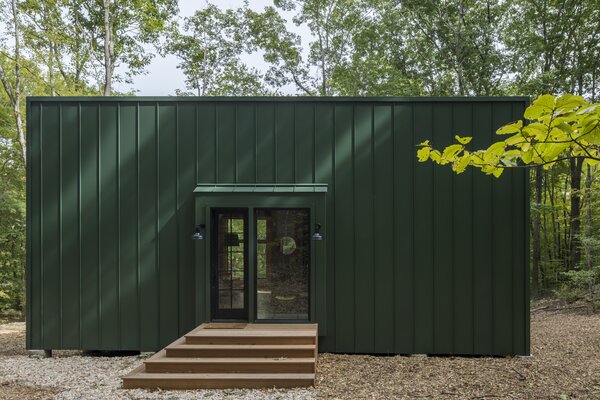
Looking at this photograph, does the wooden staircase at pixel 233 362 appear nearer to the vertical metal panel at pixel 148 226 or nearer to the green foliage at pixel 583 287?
the vertical metal panel at pixel 148 226

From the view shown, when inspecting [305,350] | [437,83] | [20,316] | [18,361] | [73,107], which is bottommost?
[20,316]

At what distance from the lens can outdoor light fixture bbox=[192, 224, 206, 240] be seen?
570 centimetres

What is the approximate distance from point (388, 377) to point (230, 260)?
8.44 feet

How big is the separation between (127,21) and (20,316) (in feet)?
35.7

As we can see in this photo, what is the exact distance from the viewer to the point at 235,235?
594 cm

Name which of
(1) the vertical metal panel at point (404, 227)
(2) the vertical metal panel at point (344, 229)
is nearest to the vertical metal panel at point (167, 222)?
(2) the vertical metal panel at point (344, 229)

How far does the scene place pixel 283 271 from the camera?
19.2 feet

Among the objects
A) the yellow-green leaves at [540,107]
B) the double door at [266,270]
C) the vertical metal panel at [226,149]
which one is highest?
the vertical metal panel at [226,149]

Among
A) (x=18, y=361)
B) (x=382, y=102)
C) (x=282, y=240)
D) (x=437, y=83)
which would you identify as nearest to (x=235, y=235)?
(x=282, y=240)

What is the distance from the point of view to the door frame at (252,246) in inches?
228

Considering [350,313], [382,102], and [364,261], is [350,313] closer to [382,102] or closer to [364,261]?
[364,261]

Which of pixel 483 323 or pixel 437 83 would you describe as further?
pixel 437 83

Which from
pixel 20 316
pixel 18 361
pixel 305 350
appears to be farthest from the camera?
pixel 20 316

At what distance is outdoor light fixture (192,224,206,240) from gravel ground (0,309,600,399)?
6.06 ft
